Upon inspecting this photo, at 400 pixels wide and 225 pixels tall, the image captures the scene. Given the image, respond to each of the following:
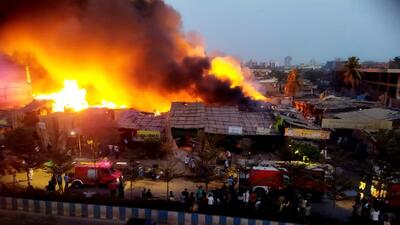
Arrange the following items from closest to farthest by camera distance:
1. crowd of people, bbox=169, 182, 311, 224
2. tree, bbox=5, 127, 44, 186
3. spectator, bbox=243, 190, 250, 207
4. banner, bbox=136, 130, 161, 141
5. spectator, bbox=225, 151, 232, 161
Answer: crowd of people, bbox=169, 182, 311, 224
spectator, bbox=243, 190, 250, 207
tree, bbox=5, 127, 44, 186
spectator, bbox=225, 151, 232, 161
banner, bbox=136, 130, 161, 141

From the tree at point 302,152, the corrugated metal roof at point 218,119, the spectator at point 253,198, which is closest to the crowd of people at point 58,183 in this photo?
the spectator at point 253,198

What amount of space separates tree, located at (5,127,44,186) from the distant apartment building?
121 feet

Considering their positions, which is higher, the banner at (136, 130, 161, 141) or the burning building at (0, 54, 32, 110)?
the burning building at (0, 54, 32, 110)

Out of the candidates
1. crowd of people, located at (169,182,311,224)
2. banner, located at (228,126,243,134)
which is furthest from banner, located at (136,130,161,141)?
crowd of people, located at (169,182,311,224)

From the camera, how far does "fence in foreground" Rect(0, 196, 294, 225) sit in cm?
1167

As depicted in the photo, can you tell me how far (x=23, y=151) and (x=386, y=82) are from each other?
45405 millimetres

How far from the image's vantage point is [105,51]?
3616 cm

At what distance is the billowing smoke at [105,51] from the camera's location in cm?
3406

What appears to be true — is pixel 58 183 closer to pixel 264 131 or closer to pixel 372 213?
pixel 372 213

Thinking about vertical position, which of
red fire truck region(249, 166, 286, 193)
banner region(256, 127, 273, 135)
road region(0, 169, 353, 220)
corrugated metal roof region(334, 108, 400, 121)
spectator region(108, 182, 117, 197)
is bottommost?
road region(0, 169, 353, 220)

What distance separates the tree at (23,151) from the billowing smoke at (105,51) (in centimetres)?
1723

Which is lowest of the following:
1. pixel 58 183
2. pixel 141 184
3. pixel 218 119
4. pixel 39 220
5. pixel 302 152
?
pixel 141 184

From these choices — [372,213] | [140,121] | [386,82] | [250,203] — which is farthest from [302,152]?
[386,82]

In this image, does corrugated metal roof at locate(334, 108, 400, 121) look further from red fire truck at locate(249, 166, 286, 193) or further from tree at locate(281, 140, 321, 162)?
red fire truck at locate(249, 166, 286, 193)
